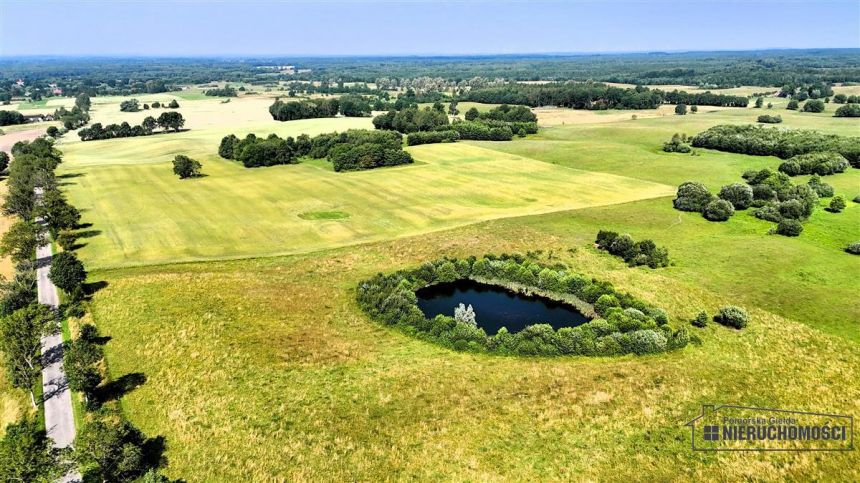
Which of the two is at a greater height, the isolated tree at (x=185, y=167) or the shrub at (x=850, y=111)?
the shrub at (x=850, y=111)

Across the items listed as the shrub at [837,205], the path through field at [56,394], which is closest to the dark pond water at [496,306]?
the path through field at [56,394]

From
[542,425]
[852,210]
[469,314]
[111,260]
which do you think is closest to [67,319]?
[111,260]

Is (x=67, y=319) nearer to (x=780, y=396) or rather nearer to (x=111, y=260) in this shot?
(x=111, y=260)

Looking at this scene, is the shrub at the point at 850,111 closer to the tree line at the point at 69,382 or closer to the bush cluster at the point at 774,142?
the bush cluster at the point at 774,142

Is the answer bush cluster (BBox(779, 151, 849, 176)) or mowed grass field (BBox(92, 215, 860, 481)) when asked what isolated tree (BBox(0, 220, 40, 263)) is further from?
bush cluster (BBox(779, 151, 849, 176))

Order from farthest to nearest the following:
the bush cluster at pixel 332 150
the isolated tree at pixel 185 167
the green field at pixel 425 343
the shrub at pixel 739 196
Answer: the bush cluster at pixel 332 150 → the isolated tree at pixel 185 167 → the shrub at pixel 739 196 → the green field at pixel 425 343
